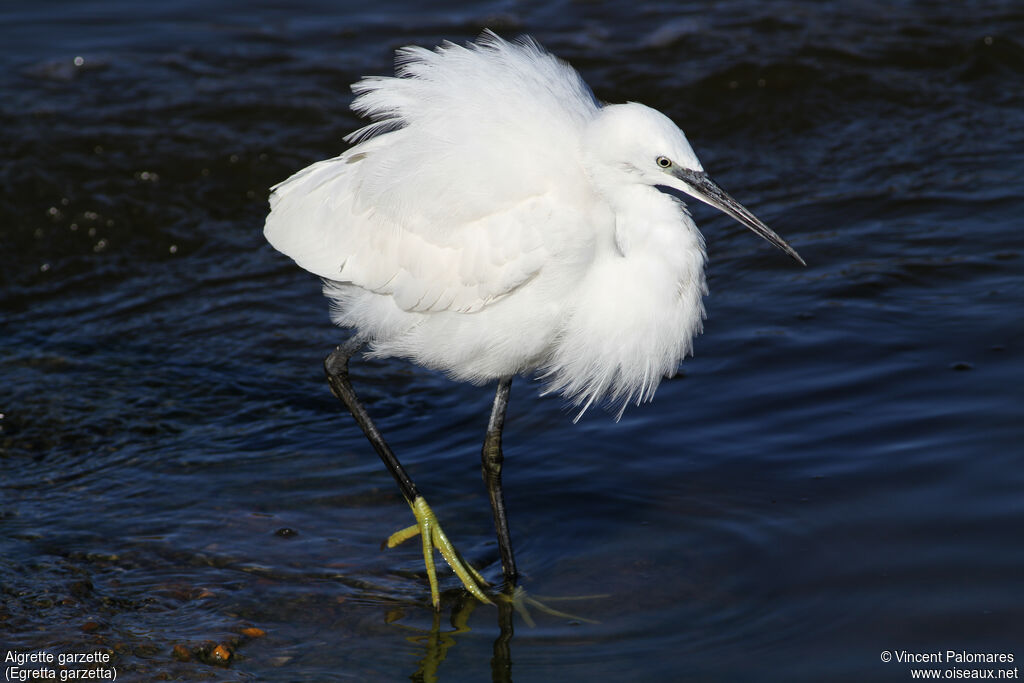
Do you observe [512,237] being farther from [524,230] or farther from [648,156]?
[648,156]

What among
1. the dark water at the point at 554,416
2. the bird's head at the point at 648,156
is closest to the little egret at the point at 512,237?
the bird's head at the point at 648,156

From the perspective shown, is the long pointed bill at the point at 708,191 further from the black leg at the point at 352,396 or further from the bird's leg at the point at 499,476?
the black leg at the point at 352,396

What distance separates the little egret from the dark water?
0.48m

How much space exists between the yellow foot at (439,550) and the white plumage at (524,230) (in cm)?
54

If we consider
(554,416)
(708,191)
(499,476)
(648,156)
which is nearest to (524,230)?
(648,156)

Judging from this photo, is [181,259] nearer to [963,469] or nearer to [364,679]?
[364,679]

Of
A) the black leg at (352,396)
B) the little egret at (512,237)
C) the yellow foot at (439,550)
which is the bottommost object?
the yellow foot at (439,550)

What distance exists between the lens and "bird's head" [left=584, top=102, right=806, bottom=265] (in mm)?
3639

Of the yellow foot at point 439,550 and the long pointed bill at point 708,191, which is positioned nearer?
the long pointed bill at point 708,191

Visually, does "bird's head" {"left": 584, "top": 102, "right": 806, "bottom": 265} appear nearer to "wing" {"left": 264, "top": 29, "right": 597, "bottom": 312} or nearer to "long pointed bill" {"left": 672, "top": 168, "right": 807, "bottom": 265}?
"long pointed bill" {"left": 672, "top": 168, "right": 807, "bottom": 265}

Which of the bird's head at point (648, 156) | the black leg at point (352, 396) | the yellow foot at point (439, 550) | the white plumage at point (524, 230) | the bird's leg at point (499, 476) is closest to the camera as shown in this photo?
the bird's head at point (648, 156)

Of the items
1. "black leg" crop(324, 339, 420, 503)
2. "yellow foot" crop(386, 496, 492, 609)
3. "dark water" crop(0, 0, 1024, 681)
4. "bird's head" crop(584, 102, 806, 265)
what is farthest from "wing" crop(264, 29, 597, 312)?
"dark water" crop(0, 0, 1024, 681)

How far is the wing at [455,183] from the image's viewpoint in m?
3.81

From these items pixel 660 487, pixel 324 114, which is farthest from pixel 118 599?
pixel 324 114
